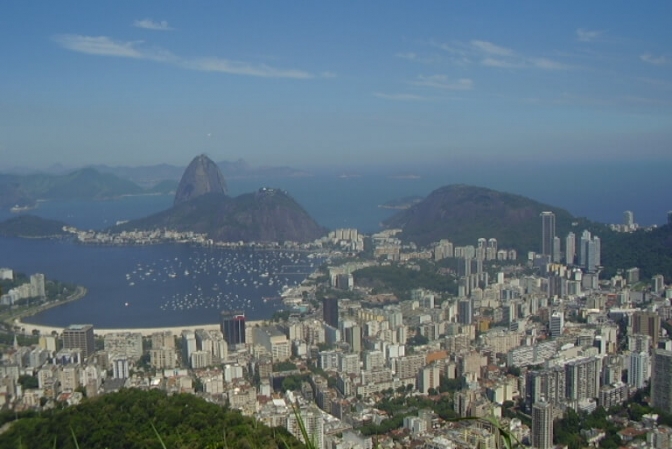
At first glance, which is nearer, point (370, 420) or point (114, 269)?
point (370, 420)

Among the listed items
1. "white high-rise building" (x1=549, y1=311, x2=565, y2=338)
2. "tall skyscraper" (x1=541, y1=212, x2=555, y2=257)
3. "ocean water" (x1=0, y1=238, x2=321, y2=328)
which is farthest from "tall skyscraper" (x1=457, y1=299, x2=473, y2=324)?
"tall skyscraper" (x1=541, y1=212, x2=555, y2=257)

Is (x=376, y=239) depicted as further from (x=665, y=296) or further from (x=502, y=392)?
→ (x=502, y=392)

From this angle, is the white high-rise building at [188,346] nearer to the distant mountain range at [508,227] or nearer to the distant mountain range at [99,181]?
the distant mountain range at [508,227]

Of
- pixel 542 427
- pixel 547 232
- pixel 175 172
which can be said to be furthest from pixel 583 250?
pixel 175 172

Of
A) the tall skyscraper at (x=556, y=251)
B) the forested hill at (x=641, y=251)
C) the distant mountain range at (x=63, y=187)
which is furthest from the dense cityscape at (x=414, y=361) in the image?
the distant mountain range at (x=63, y=187)

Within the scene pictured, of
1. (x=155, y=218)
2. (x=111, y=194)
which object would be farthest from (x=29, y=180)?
(x=155, y=218)

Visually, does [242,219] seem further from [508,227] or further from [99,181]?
[99,181]

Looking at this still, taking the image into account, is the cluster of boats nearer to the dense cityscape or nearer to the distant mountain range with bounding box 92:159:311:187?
the dense cityscape

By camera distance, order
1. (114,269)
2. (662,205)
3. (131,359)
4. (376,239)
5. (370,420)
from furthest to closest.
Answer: (662,205)
(376,239)
(114,269)
(131,359)
(370,420)
